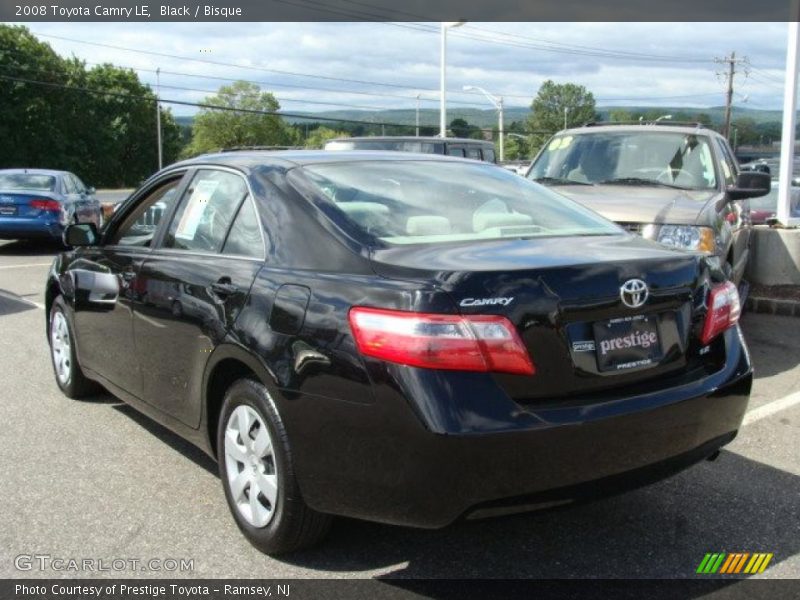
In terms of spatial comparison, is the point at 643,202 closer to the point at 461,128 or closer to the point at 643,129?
the point at 643,129

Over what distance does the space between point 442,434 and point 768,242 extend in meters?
8.11

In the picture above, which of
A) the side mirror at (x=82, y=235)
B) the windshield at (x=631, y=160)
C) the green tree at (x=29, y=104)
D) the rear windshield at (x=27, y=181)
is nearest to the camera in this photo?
the side mirror at (x=82, y=235)

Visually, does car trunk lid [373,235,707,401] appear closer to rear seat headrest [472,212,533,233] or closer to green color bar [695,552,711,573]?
rear seat headrest [472,212,533,233]

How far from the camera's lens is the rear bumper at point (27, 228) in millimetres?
15258

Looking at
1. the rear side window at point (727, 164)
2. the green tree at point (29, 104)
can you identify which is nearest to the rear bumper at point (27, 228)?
the rear side window at point (727, 164)

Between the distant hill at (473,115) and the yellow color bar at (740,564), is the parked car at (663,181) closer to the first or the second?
the yellow color bar at (740,564)

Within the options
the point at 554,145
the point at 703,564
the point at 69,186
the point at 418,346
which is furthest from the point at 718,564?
the point at 69,186

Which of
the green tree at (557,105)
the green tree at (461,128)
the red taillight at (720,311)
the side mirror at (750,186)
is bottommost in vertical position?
the red taillight at (720,311)

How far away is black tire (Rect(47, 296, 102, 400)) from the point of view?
550 cm

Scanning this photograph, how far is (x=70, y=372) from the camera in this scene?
5.61 meters

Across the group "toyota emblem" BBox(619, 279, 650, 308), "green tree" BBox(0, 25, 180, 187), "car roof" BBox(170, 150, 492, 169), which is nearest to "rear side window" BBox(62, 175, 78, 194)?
"car roof" BBox(170, 150, 492, 169)

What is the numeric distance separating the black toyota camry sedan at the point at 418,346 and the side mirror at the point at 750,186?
11.8 ft

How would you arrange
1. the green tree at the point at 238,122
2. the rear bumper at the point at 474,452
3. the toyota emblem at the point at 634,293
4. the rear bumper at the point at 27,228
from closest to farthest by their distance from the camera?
the rear bumper at the point at 474,452
the toyota emblem at the point at 634,293
the rear bumper at the point at 27,228
the green tree at the point at 238,122

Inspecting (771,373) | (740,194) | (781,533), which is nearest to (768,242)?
(740,194)
